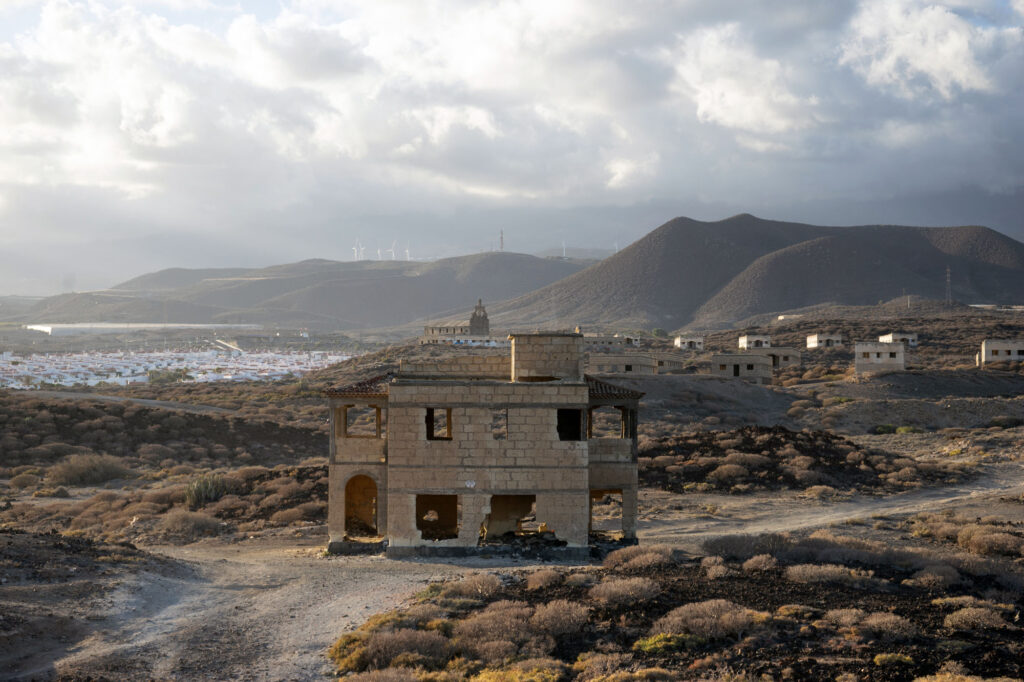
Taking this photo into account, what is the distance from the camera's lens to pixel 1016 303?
179875 millimetres

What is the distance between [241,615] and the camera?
15.5 metres

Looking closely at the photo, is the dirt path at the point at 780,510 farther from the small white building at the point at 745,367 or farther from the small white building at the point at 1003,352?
the small white building at the point at 1003,352

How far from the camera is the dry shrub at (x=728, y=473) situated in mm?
32188

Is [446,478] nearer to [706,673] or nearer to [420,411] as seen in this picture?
[420,411]

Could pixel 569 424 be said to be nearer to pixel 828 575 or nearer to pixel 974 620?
pixel 828 575

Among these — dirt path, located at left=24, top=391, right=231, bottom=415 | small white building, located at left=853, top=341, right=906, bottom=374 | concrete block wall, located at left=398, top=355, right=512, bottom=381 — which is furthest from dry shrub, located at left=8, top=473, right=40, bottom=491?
small white building, located at left=853, top=341, right=906, bottom=374

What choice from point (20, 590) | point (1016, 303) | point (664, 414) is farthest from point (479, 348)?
point (1016, 303)

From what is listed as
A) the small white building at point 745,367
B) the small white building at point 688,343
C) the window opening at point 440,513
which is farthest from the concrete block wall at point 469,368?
the small white building at point 688,343

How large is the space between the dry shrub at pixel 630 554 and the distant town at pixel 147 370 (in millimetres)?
65945

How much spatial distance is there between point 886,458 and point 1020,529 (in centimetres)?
1309

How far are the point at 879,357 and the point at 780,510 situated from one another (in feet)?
150

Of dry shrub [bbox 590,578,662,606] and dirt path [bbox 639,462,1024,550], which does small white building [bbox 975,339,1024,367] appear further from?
dry shrub [bbox 590,578,662,606]

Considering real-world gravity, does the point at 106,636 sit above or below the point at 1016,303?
below

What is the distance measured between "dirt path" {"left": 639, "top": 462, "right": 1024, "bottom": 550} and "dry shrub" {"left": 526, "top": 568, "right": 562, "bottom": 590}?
15.5ft
